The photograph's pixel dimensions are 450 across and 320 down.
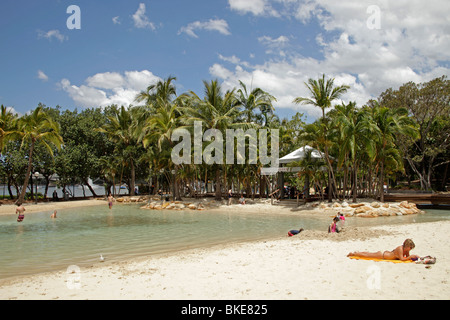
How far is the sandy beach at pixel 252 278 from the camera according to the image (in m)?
5.48

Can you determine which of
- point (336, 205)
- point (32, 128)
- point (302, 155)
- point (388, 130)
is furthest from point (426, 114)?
point (32, 128)

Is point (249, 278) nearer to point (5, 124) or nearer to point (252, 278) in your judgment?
point (252, 278)

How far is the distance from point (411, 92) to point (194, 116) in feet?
66.7

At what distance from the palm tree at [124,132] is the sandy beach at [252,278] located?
2785 centimetres

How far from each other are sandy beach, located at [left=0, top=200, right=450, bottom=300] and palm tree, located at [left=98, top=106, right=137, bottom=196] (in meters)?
27.8

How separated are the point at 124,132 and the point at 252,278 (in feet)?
106

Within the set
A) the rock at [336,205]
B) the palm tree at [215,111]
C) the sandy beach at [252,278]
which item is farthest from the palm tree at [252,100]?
the sandy beach at [252,278]

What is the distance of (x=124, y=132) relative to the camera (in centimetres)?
3603

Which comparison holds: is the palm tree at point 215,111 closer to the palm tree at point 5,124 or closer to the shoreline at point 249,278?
the palm tree at point 5,124

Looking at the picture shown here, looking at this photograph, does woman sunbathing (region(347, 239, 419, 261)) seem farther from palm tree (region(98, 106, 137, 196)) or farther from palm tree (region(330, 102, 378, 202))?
palm tree (region(98, 106, 137, 196))

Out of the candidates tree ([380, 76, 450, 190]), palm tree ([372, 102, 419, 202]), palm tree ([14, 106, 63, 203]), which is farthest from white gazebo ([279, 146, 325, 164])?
palm tree ([14, 106, 63, 203])

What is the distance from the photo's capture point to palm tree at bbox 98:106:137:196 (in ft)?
116
